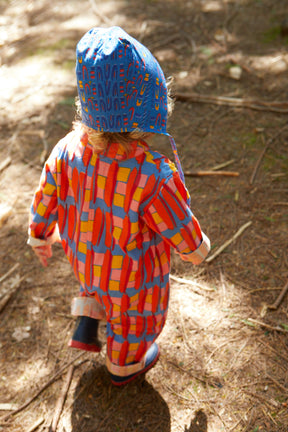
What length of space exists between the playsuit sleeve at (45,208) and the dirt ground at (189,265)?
826 mm

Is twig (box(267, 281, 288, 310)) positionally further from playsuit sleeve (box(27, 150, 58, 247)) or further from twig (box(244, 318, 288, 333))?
playsuit sleeve (box(27, 150, 58, 247))

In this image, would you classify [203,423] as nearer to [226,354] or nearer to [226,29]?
[226,354]

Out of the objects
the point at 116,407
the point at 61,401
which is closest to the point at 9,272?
the point at 61,401

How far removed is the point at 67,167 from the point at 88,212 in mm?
202

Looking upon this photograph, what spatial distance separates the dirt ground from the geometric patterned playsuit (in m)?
0.40

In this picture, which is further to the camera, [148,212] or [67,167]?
[67,167]

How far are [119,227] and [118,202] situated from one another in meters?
0.11

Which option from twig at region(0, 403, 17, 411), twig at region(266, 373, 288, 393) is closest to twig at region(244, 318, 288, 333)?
twig at region(266, 373, 288, 393)

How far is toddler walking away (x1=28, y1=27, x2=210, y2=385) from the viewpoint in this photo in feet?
4.50

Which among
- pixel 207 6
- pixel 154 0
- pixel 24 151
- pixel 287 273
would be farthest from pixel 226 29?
pixel 287 273

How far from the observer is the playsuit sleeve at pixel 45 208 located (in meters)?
1.74

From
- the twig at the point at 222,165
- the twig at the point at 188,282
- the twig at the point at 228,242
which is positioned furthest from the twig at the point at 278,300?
the twig at the point at 222,165

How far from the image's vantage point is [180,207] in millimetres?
1559

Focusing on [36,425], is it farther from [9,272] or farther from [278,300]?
[278,300]
